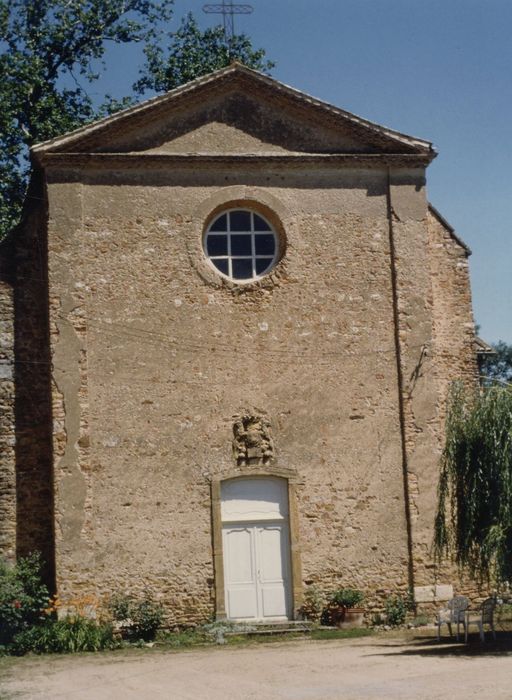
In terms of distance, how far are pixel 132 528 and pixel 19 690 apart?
16.2 feet

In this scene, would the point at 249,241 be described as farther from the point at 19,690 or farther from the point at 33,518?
the point at 19,690

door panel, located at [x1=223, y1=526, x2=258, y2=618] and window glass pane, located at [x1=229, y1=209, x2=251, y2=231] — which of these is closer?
door panel, located at [x1=223, y1=526, x2=258, y2=618]

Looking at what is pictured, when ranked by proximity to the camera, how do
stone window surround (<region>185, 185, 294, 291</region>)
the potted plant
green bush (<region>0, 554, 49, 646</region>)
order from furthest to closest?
stone window surround (<region>185, 185, 294, 291</region>) < the potted plant < green bush (<region>0, 554, 49, 646</region>)

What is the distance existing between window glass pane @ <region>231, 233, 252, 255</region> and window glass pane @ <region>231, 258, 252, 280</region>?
0.50ft

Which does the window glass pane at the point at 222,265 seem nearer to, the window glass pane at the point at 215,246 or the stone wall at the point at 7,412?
the window glass pane at the point at 215,246

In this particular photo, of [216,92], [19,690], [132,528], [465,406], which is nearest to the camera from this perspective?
[19,690]

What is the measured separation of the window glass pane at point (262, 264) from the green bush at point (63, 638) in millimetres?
6753

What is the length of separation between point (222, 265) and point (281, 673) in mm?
7895

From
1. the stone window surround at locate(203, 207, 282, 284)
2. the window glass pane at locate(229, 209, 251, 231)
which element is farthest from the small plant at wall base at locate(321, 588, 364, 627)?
the window glass pane at locate(229, 209, 251, 231)

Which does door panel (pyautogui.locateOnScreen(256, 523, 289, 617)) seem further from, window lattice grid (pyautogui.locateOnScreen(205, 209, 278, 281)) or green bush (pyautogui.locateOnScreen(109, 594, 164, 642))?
window lattice grid (pyautogui.locateOnScreen(205, 209, 278, 281))

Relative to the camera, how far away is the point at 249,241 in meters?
18.5

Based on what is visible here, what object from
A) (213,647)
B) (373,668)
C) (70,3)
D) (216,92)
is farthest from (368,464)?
(70,3)

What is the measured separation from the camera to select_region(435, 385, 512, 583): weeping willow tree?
1366cm

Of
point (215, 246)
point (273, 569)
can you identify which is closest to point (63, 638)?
point (273, 569)
